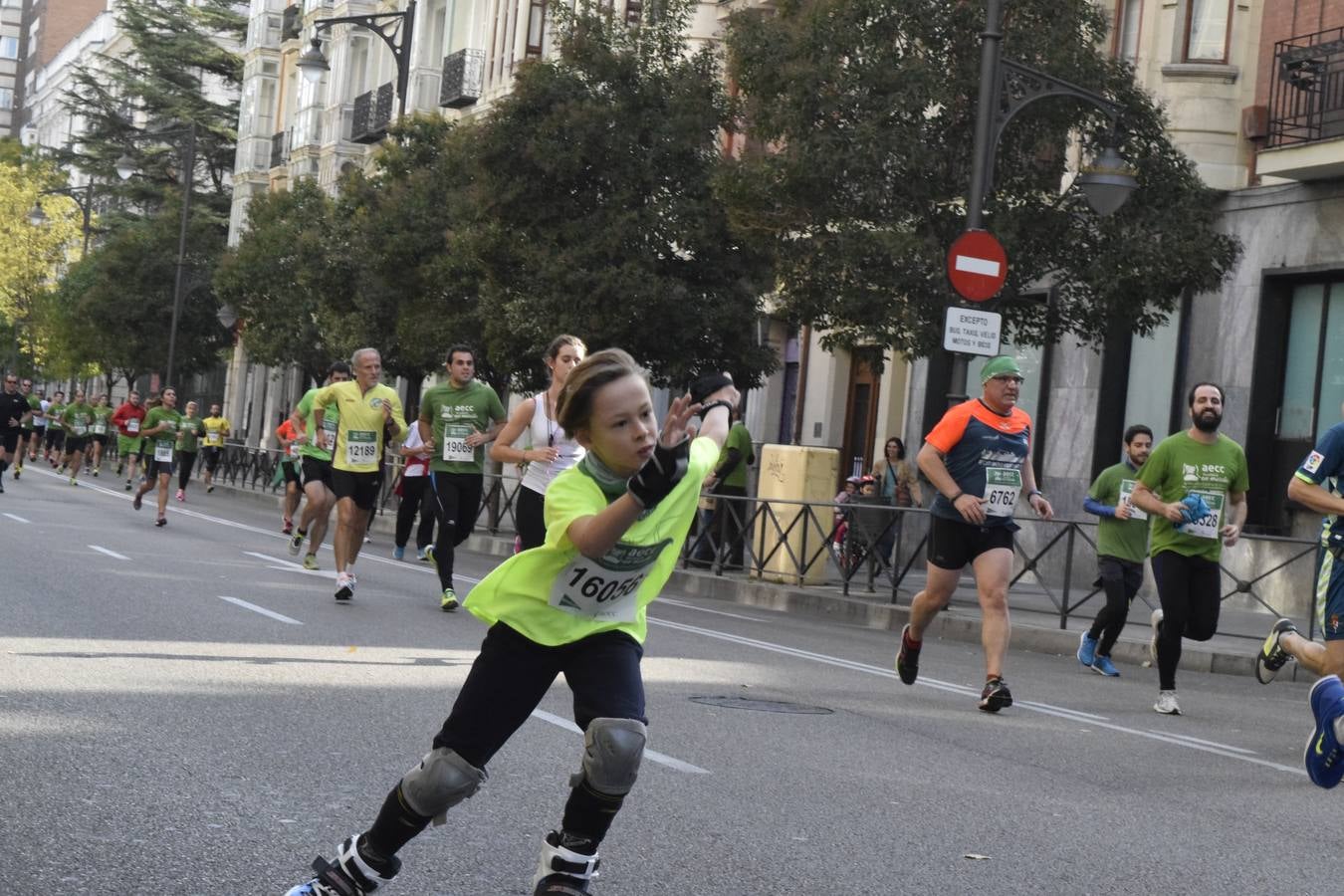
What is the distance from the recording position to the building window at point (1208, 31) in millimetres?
25625

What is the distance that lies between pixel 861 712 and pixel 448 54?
41621 millimetres

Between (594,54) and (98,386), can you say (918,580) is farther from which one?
(98,386)

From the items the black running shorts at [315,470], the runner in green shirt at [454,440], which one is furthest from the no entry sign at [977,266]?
the black running shorts at [315,470]

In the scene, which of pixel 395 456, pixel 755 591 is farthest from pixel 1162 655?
pixel 395 456

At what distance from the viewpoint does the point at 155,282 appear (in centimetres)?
6297

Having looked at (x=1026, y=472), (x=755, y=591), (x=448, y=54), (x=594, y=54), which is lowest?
(x=755, y=591)

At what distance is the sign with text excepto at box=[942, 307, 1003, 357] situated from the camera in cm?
1889

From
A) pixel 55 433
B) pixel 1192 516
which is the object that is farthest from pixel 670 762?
pixel 55 433

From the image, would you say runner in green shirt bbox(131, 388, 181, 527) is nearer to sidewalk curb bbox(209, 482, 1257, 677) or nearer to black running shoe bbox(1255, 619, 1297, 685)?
sidewalk curb bbox(209, 482, 1257, 677)

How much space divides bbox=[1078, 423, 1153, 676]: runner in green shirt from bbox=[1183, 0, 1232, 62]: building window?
1112cm

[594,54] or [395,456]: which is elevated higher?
[594,54]

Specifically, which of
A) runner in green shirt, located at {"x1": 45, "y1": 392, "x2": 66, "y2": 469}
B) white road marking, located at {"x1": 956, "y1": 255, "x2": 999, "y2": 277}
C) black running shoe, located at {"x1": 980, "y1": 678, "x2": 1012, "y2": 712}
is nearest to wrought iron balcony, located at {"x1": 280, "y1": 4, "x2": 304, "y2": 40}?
runner in green shirt, located at {"x1": 45, "y1": 392, "x2": 66, "y2": 469}

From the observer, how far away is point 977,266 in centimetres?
1908

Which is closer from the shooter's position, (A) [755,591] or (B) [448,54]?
(A) [755,591]
